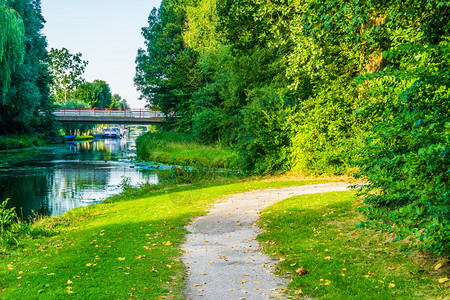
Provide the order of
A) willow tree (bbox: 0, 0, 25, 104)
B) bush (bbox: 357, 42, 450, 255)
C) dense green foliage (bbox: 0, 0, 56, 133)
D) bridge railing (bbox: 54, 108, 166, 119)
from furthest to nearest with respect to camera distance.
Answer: bridge railing (bbox: 54, 108, 166, 119) < dense green foliage (bbox: 0, 0, 56, 133) < willow tree (bbox: 0, 0, 25, 104) < bush (bbox: 357, 42, 450, 255)

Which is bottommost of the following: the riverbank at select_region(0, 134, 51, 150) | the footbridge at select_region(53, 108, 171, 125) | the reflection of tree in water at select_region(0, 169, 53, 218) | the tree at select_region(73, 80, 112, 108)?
the reflection of tree in water at select_region(0, 169, 53, 218)

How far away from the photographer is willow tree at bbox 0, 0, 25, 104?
3100 cm

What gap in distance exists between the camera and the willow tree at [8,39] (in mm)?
31000

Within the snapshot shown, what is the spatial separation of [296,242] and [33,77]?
4752cm

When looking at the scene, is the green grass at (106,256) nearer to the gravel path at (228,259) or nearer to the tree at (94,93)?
the gravel path at (228,259)

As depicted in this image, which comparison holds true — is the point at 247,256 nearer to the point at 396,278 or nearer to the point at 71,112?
the point at 396,278

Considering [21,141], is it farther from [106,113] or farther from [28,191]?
[28,191]

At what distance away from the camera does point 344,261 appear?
23.1ft

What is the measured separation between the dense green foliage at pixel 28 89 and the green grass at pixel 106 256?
28.1 m

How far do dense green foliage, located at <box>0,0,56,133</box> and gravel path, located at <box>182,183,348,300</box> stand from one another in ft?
102

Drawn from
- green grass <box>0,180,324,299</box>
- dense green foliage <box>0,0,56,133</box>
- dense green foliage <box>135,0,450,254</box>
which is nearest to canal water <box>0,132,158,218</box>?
green grass <box>0,180,324,299</box>

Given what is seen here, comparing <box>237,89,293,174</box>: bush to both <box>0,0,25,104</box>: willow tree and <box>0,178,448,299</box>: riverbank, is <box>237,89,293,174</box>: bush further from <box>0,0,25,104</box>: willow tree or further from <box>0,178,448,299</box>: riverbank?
<box>0,0,25,104</box>: willow tree

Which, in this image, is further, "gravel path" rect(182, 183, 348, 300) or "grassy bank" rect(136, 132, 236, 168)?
"grassy bank" rect(136, 132, 236, 168)

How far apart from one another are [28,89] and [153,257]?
137 feet
